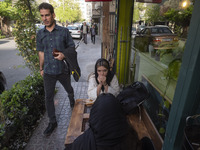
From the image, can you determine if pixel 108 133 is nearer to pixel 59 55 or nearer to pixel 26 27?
pixel 59 55

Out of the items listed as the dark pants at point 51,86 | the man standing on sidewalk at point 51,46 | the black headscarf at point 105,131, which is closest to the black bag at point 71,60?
the man standing on sidewalk at point 51,46

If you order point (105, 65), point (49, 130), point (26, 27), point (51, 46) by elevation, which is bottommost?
point (49, 130)

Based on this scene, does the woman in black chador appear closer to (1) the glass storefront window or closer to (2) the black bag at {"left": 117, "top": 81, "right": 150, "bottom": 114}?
(2) the black bag at {"left": 117, "top": 81, "right": 150, "bottom": 114}

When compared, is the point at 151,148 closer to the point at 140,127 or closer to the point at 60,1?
the point at 140,127

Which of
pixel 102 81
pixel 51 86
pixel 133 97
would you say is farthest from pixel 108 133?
pixel 51 86

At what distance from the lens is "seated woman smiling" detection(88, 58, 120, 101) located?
2666 millimetres

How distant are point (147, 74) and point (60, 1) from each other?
30596 millimetres

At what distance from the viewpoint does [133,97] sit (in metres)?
2.46

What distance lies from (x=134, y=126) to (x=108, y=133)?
36.4 inches

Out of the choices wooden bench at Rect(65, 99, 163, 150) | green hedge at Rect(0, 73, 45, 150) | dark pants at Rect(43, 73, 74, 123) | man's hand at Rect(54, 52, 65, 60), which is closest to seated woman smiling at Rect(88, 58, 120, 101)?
wooden bench at Rect(65, 99, 163, 150)

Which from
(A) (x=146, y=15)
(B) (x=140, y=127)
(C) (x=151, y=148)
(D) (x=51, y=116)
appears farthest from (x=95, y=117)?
(A) (x=146, y=15)

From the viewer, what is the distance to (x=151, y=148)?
149 cm

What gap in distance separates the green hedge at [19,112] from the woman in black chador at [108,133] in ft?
4.76

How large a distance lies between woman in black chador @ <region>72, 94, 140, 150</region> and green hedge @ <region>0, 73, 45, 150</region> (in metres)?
1.45
